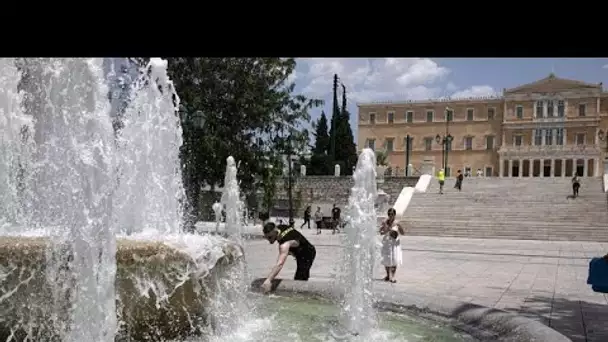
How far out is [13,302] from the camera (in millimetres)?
4449

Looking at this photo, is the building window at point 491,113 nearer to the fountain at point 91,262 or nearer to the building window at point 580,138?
the building window at point 580,138

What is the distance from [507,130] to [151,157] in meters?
62.6

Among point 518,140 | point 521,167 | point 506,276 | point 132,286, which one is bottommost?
point 506,276

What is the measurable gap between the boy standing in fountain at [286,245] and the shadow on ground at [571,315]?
260 cm

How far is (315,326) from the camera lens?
574 centimetres

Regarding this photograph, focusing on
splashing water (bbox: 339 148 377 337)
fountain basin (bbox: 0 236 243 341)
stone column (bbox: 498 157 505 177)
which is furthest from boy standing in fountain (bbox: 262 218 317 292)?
stone column (bbox: 498 157 505 177)

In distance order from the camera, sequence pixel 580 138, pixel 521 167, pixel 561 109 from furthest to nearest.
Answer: pixel 521 167 → pixel 561 109 → pixel 580 138

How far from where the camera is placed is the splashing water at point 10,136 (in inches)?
321

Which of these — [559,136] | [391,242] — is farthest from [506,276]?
[559,136]

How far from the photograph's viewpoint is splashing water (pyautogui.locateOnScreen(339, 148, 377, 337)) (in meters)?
5.65

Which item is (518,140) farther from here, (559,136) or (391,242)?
(391,242)

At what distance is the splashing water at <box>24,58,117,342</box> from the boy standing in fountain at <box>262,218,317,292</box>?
2.40 meters

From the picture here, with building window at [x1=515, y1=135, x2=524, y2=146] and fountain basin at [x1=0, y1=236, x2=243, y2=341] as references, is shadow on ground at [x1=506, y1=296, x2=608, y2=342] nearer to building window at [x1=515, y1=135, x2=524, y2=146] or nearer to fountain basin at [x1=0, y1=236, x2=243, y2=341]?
fountain basin at [x1=0, y1=236, x2=243, y2=341]
